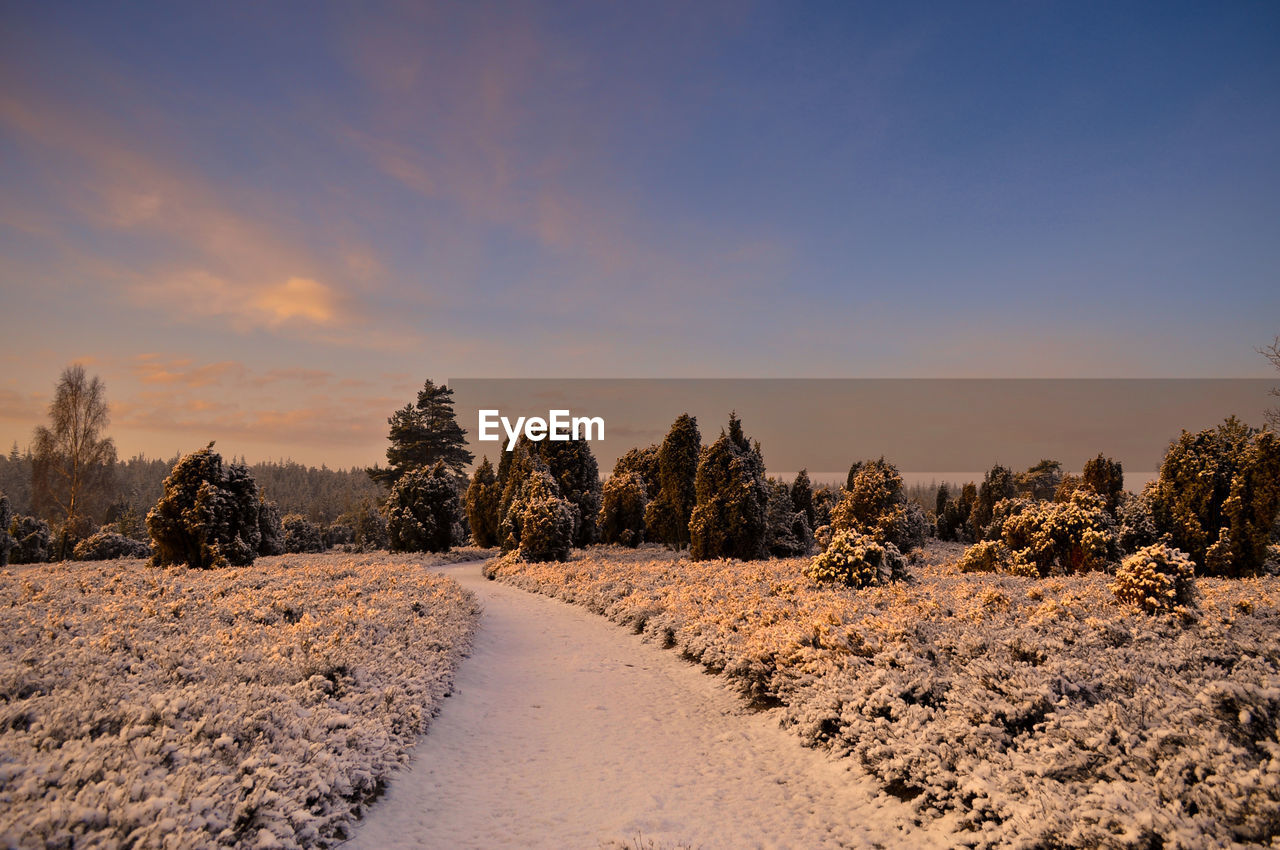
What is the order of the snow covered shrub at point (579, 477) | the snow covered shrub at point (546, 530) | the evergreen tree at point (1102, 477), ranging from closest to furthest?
the snow covered shrub at point (546, 530) → the snow covered shrub at point (579, 477) → the evergreen tree at point (1102, 477)

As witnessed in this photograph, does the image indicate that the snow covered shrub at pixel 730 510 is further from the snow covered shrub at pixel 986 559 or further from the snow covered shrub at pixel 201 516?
the snow covered shrub at pixel 201 516

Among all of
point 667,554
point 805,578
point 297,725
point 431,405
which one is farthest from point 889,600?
point 431,405

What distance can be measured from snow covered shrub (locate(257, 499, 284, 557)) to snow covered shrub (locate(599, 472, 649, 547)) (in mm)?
20938

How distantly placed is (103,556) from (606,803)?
3635cm

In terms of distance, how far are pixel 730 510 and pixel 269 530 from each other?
97.7ft

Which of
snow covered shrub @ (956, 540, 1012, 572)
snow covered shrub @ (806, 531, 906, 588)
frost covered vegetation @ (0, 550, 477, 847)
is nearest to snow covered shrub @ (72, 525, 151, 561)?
frost covered vegetation @ (0, 550, 477, 847)

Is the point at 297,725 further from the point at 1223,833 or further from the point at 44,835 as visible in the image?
the point at 1223,833

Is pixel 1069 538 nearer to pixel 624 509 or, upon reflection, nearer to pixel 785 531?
pixel 785 531

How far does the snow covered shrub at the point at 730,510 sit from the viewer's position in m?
25.9

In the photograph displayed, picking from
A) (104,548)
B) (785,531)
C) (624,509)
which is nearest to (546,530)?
(624,509)

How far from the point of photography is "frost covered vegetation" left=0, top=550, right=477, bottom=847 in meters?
4.08

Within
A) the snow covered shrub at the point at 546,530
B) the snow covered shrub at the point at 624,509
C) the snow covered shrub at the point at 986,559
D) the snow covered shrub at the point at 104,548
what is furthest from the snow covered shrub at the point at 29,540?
the snow covered shrub at the point at 986,559

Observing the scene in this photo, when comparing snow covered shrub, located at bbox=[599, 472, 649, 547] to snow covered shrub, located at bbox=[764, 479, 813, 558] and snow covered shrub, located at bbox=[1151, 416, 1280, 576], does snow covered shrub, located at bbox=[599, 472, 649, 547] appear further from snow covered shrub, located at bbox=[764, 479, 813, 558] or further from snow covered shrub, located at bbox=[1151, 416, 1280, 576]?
snow covered shrub, located at bbox=[1151, 416, 1280, 576]

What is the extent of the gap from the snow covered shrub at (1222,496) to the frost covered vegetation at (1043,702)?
9.57 metres
